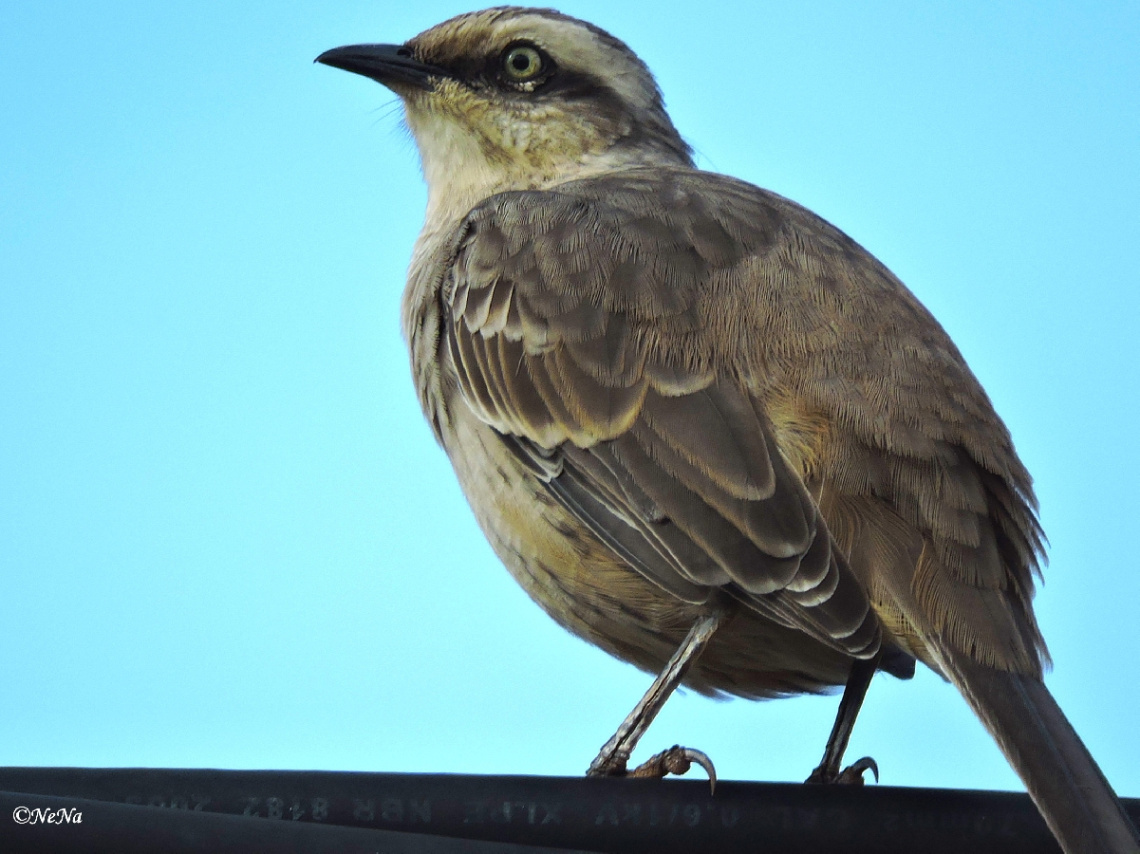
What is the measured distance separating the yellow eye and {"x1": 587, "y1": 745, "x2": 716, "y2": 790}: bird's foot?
10.7 feet

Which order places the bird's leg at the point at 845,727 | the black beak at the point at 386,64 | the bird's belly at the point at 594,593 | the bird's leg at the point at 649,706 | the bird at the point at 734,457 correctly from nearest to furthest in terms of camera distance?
1. the bird at the point at 734,457
2. the bird's leg at the point at 649,706
3. the bird's belly at the point at 594,593
4. the bird's leg at the point at 845,727
5. the black beak at the point at 386,64

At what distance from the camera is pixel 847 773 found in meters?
4.92

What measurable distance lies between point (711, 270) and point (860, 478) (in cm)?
100

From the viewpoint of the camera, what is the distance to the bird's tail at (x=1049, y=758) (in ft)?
10.2

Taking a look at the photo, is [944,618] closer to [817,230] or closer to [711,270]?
[711,270]

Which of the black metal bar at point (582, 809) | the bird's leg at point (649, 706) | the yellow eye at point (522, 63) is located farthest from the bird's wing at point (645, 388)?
the yellow eye at point (522, 63)

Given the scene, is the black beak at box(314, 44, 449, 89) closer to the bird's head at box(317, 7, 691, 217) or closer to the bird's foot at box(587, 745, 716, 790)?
the bird's head at box(317, 7, 691, 217)

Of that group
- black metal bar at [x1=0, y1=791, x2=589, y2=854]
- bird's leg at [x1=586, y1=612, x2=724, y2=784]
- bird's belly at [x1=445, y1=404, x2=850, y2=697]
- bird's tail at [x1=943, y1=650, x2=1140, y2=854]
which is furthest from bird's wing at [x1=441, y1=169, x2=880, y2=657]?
black metal bar at [x1=0, y1=791, x2=589, y2=854]

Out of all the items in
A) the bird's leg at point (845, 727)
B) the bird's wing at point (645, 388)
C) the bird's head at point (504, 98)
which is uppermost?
the bird's head at point (504, 98)

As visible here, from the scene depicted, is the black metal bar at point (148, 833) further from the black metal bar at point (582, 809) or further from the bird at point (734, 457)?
the bird at point (734, 457)

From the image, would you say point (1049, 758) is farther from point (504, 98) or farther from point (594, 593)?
point (504, 98)

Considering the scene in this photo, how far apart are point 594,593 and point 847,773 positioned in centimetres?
119

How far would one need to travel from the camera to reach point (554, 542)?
4.54 meters

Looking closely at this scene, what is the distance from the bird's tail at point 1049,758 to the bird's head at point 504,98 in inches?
126
